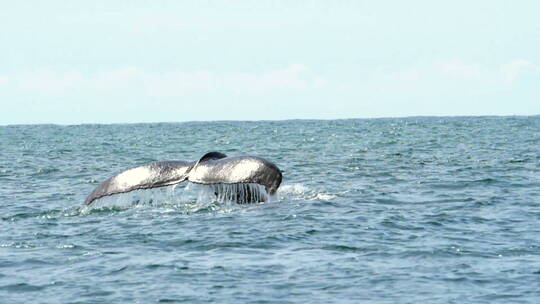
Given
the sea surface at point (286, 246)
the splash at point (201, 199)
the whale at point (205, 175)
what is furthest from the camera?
the splash at point (201, 199)

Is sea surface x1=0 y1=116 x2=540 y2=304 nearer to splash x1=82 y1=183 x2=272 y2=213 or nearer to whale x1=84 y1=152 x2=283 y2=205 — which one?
splash x1=82 y1=183 x2=272 y2=213

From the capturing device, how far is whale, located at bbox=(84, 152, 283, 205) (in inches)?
557

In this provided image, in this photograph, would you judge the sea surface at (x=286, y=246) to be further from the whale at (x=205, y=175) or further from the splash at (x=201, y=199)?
the whale at (x=205, y=175)

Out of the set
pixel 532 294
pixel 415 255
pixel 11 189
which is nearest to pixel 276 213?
pixel 415 255

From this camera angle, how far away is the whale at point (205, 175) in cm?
1416

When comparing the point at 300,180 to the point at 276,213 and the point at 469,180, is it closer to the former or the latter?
the point at 469,180

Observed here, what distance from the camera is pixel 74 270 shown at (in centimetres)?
1166

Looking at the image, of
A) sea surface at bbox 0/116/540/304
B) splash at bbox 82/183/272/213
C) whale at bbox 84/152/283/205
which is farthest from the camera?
splash at bbox 82/183/272/213

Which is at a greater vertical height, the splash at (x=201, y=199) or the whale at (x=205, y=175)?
the whale at (x=205, y=175)

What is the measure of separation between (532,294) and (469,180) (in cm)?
1358

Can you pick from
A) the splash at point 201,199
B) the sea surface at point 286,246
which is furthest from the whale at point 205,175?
the sea surface at point 286,246

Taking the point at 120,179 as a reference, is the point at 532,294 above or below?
below

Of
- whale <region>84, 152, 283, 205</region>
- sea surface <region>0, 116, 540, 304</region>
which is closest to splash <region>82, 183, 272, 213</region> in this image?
sea surface <region>0, 116, 540, 304</region>

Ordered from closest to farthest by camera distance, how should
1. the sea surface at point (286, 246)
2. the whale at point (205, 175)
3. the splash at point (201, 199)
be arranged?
the sea surface at point (286, 246), the whale at point (205, 175), the splash at point (201, 199)
